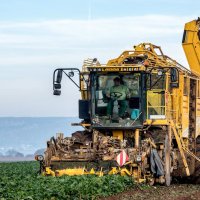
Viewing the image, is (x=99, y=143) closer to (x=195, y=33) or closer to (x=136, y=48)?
(x=136, y=48)

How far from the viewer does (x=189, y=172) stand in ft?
75.1

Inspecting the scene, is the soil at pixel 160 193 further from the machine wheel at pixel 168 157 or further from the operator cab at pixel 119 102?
the operator cab at pixel 119 102

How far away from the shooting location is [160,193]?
19.1 m

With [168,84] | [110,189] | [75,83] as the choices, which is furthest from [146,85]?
[110,189]

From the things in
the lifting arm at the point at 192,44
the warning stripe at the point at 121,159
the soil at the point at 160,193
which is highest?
the lifting arm at the point at 192,44

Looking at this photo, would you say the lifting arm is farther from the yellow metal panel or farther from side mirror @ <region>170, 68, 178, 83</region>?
side mirror @ <region>170, 68, 178, 83</region>

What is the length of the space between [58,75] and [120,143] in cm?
246

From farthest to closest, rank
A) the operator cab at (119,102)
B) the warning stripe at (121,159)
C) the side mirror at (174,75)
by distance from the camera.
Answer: the operator cab at (119,102) → the side mirror at (174,75) → the warning stripe at (121,159)

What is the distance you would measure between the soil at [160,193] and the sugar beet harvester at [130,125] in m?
0.55

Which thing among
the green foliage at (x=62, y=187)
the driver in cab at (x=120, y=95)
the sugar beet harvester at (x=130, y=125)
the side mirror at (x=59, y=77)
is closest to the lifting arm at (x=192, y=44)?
the sugar beet harvester at (x=130, y=125)

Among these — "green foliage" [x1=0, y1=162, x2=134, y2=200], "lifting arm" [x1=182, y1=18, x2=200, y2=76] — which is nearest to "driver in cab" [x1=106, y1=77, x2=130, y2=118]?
"green foliage" [x1=0, y1=162, x2=134, y2=200]

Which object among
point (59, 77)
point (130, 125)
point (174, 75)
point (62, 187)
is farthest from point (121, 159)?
point (62, 187)

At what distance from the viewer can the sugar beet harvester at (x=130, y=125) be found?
2042 centimetres

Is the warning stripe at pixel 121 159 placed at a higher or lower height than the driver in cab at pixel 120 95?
lower
